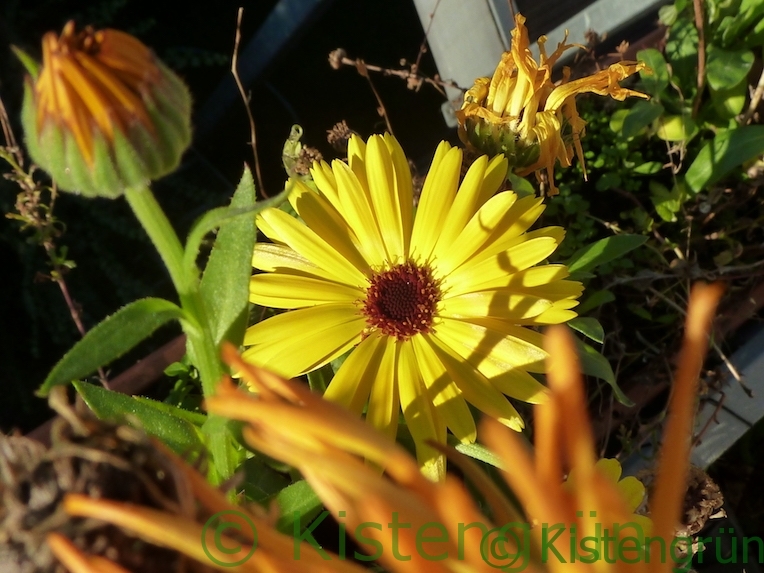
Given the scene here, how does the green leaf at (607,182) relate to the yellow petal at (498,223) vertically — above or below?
above

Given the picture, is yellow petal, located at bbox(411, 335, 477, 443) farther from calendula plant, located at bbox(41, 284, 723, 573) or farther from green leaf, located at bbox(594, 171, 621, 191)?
green leaf, located at bbox(594, 171, 621, 191)

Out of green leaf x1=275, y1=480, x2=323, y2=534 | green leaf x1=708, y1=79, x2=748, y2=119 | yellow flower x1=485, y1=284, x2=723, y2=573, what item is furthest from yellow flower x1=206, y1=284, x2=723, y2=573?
green leaf x1=708, y1=79, x2=748, y2=119

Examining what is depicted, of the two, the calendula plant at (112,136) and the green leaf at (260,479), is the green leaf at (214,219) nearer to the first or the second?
the calendula plant at (112,136)

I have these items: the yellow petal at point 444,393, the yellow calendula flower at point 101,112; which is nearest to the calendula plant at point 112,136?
the yellow calendula flower at point 101,112

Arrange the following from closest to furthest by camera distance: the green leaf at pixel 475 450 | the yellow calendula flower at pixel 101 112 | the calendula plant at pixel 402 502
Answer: the calendula plant at pixel 402 502
the yellow calendula flower at pixel 101 112
the green leaf at pixel 475 450

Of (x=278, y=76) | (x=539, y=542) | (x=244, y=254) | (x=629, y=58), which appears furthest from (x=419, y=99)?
(x=539, y=542)

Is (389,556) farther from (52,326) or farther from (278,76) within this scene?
(278,76)
